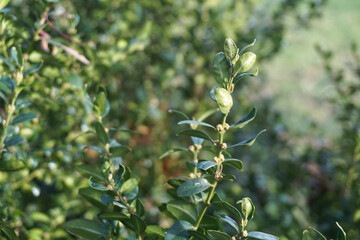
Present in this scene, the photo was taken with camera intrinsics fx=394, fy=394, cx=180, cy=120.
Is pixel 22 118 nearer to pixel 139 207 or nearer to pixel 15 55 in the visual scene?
pixel 15 55

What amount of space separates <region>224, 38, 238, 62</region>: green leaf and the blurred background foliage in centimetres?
53

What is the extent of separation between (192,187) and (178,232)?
0.09 metres

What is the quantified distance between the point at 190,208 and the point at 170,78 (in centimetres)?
128

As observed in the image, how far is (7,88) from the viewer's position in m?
0.82

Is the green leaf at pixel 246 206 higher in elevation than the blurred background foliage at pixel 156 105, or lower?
higher

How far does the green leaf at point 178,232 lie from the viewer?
675mm

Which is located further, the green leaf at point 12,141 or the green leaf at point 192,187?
the green leaf at point 12,141

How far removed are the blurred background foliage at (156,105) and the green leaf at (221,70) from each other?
1.70 ft

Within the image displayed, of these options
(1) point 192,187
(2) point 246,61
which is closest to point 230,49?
(2) point 246,61

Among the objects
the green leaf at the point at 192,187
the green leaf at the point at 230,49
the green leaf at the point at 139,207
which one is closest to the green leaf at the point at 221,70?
the green leaf at the point at 230,49

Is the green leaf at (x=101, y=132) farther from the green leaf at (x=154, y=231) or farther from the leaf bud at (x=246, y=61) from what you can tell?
the leaf bud at (x=246, y=61)

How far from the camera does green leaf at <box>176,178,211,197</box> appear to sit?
646 millimetres

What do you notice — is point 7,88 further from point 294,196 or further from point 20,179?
point 294,196

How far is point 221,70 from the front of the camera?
0.64 meters
